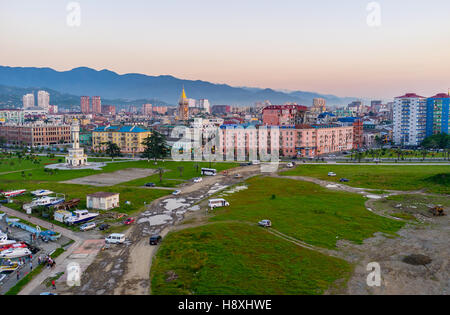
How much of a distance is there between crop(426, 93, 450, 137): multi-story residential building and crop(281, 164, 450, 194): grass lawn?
1843 inches

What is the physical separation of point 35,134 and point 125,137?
34.0m

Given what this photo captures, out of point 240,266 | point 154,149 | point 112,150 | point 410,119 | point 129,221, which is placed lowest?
point 240,266

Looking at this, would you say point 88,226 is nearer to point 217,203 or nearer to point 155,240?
point 155,240

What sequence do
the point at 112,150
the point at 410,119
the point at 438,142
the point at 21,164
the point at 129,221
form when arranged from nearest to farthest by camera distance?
the point at 129,221 < the point at 21,164 < the point at 112,150 < the point at 438,142 < the point at 410,119

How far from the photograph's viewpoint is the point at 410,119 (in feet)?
339

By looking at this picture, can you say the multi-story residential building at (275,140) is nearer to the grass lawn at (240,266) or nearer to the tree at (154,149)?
the tree at (154,149)

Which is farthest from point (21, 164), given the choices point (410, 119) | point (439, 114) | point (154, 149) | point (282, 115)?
point (439, 114)

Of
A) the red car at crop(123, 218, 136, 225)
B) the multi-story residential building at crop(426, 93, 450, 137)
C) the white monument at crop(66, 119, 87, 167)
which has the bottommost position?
the red car at crop(123, 218, 136, 225)

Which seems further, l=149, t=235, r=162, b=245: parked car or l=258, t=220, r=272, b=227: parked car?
l=258, t=220, r=272, b=227: parked car

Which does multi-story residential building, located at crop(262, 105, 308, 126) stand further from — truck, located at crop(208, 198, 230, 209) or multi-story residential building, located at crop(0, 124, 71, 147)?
truck, located at crop(208, 198, 230, 209)

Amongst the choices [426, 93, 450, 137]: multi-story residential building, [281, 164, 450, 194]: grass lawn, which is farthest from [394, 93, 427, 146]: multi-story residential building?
[281, 164, 450, 194]: grass lawn

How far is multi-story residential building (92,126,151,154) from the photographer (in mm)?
91000

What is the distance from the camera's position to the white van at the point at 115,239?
27453 millimetres
